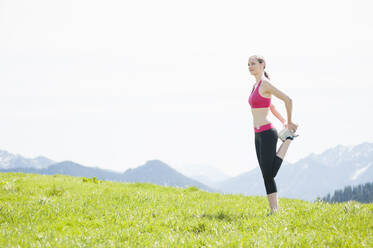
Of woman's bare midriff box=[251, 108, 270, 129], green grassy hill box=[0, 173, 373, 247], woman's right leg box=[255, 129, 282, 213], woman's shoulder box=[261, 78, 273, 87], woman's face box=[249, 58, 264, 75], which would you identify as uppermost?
woman's face box=[249, 58, 264, 75]

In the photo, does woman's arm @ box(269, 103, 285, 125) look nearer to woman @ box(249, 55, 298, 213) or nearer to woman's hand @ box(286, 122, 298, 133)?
woman @ box(249, 55, 298, 213)

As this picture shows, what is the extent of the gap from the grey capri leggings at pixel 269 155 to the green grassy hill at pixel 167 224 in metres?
0.89

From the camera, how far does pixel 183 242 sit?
5.88 metres

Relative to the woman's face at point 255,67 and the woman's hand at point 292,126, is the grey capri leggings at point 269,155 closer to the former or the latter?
the woman's hand at point 292,126

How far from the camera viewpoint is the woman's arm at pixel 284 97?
806 centimetres

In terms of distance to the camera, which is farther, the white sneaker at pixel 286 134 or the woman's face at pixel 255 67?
the woman's face at pixel 255 67

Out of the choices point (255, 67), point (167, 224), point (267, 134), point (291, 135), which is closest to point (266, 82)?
point (255, 67)

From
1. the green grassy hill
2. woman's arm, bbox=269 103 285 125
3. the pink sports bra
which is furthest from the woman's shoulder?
the green grassy hill

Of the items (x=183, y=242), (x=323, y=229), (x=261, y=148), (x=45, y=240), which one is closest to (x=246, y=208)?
(x=261, y=148)

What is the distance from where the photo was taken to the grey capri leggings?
827cm

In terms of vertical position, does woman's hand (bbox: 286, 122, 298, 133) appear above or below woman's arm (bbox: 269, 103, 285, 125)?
below

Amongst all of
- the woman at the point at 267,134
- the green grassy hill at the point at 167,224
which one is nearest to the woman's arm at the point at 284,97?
the woman at the point at 267,134

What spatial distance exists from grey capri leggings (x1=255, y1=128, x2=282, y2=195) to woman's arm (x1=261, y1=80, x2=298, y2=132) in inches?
18.3

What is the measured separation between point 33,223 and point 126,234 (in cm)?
244
